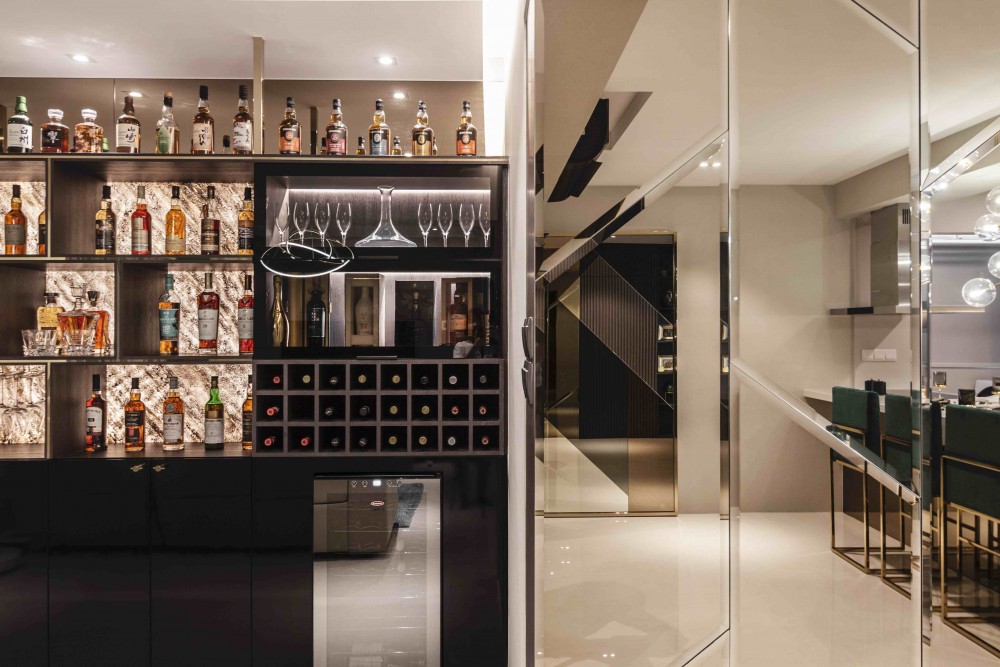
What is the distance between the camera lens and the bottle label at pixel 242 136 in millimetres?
2307

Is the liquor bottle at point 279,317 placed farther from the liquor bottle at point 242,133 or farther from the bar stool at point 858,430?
the bar stool at point 858,430

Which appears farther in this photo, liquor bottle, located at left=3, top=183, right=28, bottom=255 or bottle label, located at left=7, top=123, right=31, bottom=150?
liquor bottle, located at left=3, top=183, right=28, bottom=255

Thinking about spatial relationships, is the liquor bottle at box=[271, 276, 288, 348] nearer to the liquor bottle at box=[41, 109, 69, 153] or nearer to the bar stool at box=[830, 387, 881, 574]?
the liquor bottle at box=[41, 109, 69, 153]

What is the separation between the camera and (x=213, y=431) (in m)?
2.39

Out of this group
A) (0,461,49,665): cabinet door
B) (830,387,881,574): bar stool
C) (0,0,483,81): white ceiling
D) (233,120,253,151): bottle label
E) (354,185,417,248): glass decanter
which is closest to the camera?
(830,387,881,574): bar stool

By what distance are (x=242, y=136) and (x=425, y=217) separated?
78 cm

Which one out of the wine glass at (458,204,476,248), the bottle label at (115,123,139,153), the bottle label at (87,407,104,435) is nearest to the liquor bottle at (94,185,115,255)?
the bottle label at (115,123,139,153)

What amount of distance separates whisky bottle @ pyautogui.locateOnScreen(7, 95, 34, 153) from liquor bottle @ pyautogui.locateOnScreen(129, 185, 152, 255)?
16.6 inches

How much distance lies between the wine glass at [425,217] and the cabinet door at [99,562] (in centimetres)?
144

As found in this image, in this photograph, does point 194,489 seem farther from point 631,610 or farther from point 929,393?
point 929,393

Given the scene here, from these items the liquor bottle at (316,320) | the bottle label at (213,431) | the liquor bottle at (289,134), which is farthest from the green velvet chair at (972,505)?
the bottle label at (213,431)

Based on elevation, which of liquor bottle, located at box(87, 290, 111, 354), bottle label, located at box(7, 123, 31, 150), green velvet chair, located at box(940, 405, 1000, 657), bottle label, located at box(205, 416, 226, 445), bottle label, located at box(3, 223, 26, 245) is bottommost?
bottle label, located at box(205, 416, 226, 445)

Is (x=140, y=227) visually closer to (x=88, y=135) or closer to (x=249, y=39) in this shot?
(x=88, y=135)

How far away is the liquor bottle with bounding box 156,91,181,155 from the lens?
234 cm
